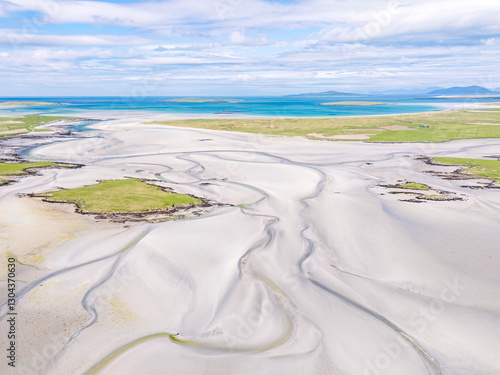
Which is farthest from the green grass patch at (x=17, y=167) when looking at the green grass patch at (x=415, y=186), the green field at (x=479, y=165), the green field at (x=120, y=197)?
the green field at (x=479, y=165)

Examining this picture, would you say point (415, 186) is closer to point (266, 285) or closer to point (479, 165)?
point (479, 165)

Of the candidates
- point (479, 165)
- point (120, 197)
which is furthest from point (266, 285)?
point (479, 165)

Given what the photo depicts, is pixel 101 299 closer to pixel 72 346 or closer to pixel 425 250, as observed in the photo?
pixel 72 346

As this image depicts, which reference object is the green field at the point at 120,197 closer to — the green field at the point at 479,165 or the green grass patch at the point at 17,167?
the green grass patch at the point at 17,167

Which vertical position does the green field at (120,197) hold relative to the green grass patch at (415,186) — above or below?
above

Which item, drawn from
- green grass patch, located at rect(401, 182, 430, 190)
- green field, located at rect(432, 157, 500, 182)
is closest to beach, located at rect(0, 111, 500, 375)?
green grass patch, located at rect(401, 182, 430, 190)

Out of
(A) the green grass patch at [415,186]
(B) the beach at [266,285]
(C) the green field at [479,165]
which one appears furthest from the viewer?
(C) the green field at [479,165]
